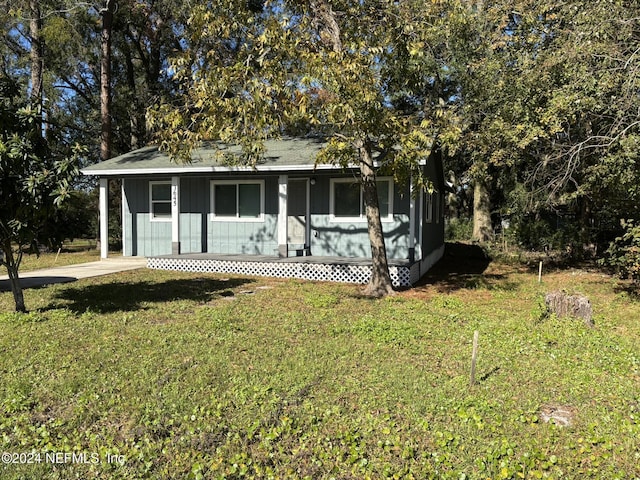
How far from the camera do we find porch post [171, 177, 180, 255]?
1234 cm

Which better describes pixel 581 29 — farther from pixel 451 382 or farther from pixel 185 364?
pixel 185 364

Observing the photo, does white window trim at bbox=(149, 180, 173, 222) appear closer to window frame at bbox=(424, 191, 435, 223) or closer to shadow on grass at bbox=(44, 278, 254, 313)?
shadow on grass at bbox=(44, 278, 254, 313)

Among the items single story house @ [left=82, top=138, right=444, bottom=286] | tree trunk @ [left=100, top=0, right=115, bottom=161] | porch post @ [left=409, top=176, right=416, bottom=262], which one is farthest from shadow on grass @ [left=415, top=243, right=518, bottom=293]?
tree trunk @ [left=100, top=0, right=115, bottom=161]

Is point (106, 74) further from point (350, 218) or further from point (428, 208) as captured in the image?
point (428, 208)

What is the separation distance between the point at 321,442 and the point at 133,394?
1817 mm

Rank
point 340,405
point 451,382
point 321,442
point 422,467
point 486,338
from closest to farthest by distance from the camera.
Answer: point 422,467 < point 321,442 < point 340,405 < point 451,382 < point 486,338

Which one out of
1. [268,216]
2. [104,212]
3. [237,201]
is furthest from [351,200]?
[104,212]

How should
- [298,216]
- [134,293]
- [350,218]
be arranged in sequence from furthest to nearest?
[298,216] < [350,218] < [134,293]

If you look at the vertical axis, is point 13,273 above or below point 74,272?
above

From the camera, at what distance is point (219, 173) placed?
472 inches

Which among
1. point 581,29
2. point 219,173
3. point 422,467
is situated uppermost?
point 581,29

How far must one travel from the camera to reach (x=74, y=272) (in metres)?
11.0

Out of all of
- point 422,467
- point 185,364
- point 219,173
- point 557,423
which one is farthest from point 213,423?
point 219,173

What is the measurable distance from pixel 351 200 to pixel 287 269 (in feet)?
8.34
